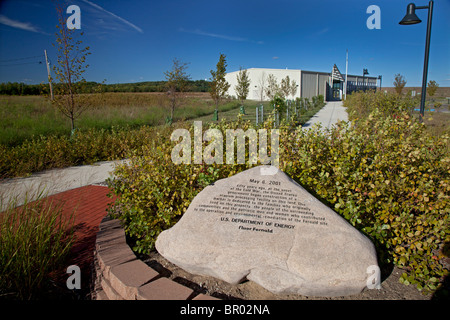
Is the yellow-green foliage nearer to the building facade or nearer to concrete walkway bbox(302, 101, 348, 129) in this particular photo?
concrete walkway bbox(302, 101, 348, 129)

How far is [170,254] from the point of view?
100 inches

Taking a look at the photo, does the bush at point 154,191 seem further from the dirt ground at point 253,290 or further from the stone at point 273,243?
the dirt ground at point 253,290

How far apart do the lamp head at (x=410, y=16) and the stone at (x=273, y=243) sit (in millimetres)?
6872

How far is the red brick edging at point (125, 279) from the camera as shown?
2.03 metres

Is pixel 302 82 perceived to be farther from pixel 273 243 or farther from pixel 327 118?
pixel 273 243

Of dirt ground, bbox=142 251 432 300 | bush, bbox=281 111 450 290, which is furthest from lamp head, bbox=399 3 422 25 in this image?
dirt ground, bbox=142 251 432 300

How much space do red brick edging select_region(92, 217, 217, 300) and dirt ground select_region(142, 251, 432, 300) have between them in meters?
0.33

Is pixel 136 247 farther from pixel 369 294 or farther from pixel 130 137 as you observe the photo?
pixel 130 137

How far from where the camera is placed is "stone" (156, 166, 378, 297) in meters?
2.21

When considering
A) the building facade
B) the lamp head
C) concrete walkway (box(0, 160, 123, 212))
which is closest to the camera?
concrete walkway (box(0, 160, 123, 212))

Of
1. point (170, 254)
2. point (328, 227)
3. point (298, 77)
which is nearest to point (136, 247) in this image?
point (170, 254)
